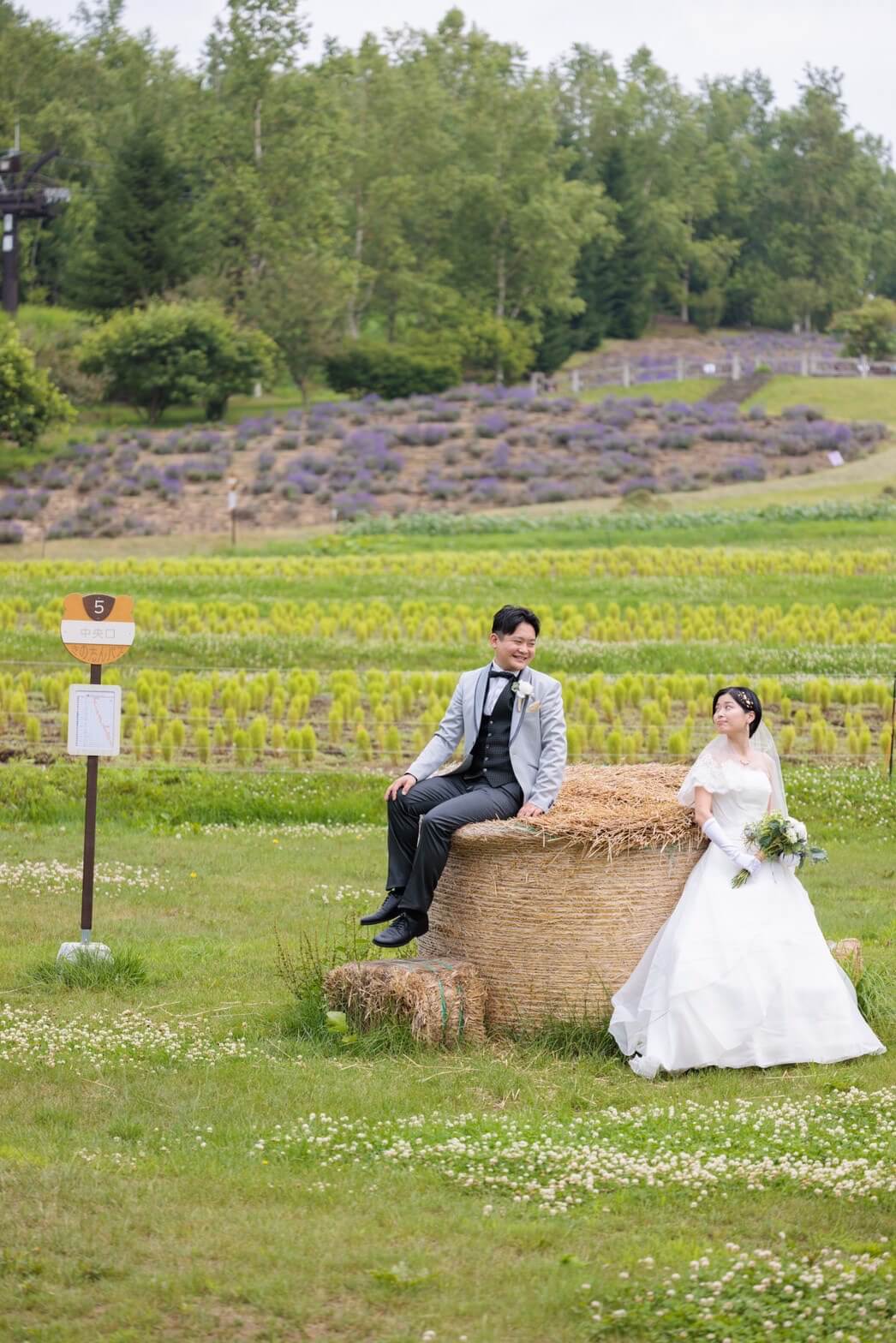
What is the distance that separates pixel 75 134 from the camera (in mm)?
71062

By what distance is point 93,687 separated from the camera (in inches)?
340

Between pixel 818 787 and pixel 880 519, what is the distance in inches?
907

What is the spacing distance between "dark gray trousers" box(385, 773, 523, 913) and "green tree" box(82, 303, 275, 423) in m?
43.9

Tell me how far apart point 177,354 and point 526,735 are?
145 feet

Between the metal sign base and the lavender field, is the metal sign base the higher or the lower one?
the lower one

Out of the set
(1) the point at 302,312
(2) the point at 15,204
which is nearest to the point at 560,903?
(1) the point at 302,312

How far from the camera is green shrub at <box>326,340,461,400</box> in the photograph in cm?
5612

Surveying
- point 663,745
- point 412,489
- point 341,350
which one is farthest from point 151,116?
point 663,745

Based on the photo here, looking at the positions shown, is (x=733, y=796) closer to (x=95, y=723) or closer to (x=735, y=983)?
(x=735, y=983)

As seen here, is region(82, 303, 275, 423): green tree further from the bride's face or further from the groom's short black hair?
the bride's face

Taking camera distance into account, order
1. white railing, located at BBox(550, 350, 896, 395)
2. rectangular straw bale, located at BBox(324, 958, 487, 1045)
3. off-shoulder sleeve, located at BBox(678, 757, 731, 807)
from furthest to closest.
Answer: white railing, located at BBox(550, 350, 896, 395) → off-shoulder sleeve, located at BBox(678, 757, 731, 807) → rectangular straw bale, located at BBox(324, 958, 487, 1045)

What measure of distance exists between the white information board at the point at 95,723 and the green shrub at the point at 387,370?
47854 millimetres

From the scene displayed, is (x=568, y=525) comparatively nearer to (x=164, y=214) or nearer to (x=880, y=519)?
(x=880, y=519)

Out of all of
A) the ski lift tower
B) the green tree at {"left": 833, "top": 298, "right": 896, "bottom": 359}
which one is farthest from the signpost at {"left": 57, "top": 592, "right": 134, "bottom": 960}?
the green tree at {"left": 833, "top": 298, "right": 896, "bottom": 359}
